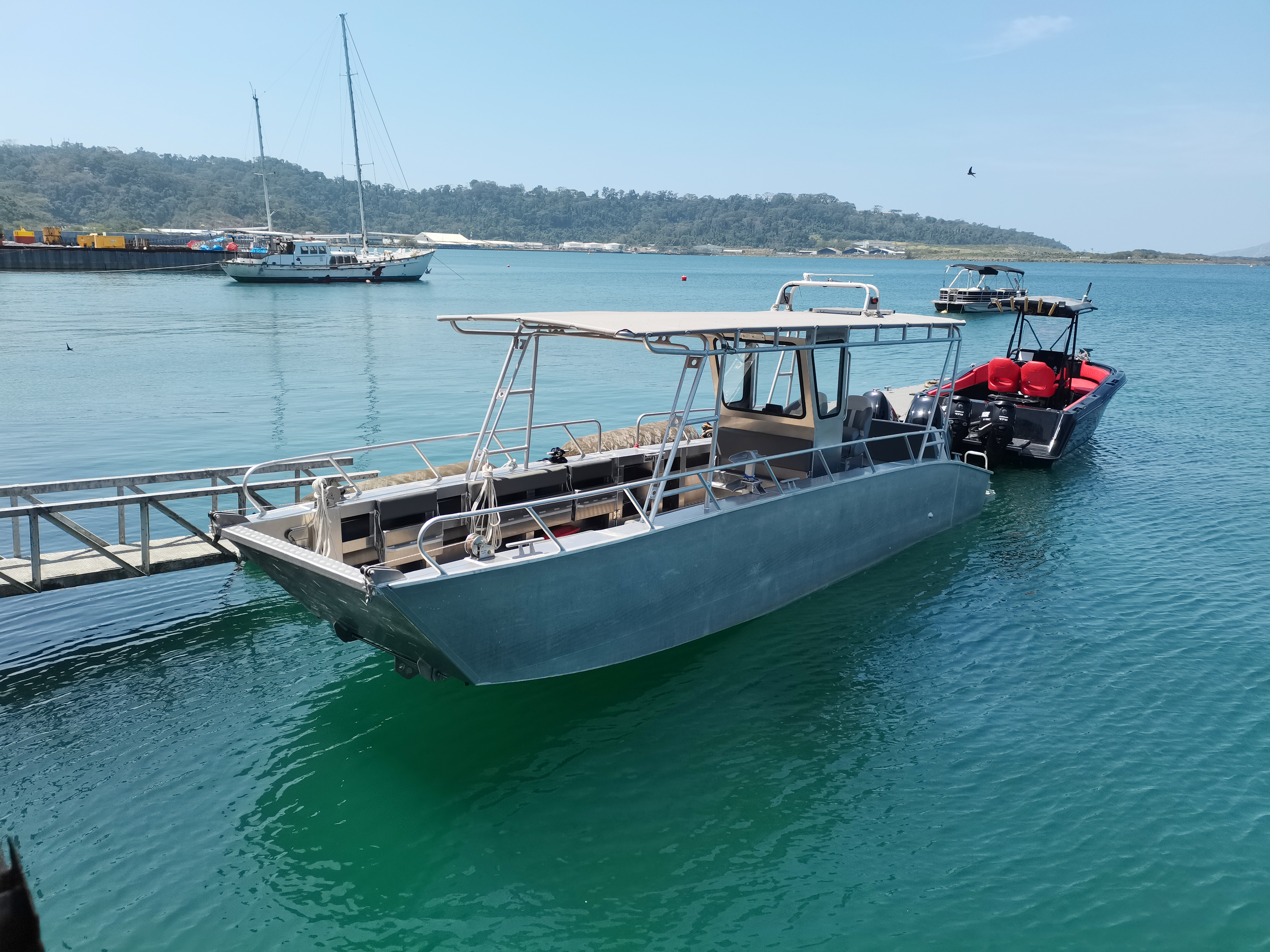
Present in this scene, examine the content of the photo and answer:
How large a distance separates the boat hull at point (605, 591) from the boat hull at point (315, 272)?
7036 centimetres

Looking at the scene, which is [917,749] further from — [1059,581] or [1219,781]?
[1059,581]

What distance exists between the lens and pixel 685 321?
8617 mm

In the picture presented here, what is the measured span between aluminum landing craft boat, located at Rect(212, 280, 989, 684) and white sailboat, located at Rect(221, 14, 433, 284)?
2613 inches

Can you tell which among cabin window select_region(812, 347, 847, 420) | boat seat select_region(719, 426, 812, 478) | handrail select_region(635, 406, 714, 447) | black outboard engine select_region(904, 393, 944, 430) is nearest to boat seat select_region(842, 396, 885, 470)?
cabin window select_region(812, 347, 847, 420)

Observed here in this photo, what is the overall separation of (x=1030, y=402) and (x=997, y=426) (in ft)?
5.52

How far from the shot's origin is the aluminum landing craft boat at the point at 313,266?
70.4m

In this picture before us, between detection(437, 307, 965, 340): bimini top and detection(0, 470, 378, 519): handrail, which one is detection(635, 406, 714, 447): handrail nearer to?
detection(437, 307, 965, 340): bimini top

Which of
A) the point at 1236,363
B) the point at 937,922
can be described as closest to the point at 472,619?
the point at 937,922

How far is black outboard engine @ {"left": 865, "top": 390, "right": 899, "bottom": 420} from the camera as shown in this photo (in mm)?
13531

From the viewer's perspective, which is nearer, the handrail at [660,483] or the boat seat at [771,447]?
the handrail at [660,483]

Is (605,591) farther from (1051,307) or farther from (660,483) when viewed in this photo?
(1051,307)

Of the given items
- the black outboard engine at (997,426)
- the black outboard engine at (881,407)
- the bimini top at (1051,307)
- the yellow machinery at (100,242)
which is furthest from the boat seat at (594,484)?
the yellow machinery at (100,242)

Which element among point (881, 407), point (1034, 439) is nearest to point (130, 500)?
point (881, 407)

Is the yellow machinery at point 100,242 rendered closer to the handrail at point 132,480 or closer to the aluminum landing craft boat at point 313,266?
the aluminum landing craft boat at point 313,266
